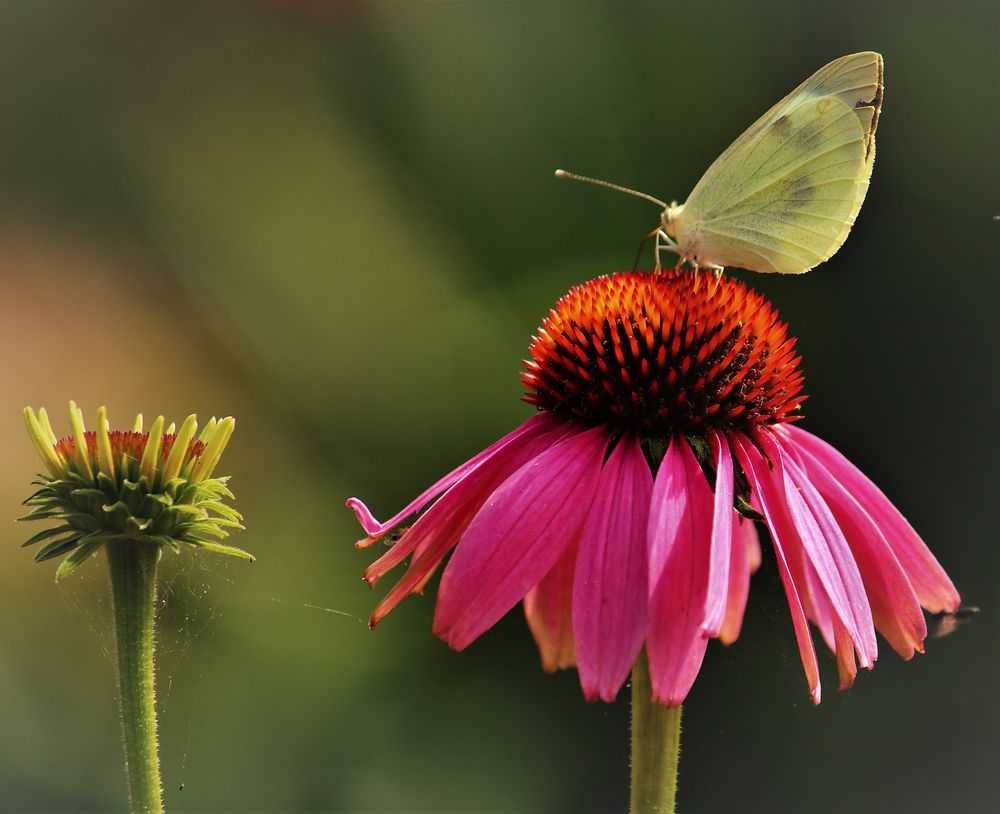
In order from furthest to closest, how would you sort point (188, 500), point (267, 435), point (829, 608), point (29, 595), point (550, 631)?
point (267, 435), point (29, 595), point (550, 631), point (829, 608), point (188, 500)

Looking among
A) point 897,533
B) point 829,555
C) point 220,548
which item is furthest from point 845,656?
point 220,548

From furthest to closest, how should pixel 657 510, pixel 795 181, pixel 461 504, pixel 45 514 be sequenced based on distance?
1. pixel 795 181
2. pixel 461 504
3. pixel 657 510
4. pixel 45 514

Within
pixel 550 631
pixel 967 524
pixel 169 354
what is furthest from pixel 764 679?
pixel 169 354

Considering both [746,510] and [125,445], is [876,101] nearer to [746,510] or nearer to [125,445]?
[746,510]

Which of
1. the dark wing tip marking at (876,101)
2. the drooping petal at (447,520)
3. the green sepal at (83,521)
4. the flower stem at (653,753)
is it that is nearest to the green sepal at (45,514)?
the green sepal at (83,521)

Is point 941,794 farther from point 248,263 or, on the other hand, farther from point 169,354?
point 248,263

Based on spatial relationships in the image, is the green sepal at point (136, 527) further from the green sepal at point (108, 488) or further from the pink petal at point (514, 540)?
the pink petal at point (514, 540)
